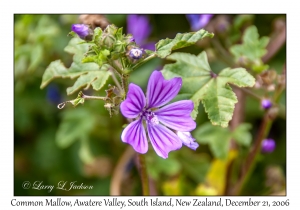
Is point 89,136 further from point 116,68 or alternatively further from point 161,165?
point 116,68

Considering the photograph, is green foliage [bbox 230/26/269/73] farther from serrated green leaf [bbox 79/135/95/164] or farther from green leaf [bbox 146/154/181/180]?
serrated green leaf [bbox 79/135/95/164]

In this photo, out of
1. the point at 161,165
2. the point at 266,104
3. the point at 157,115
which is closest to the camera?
the point at 157,115

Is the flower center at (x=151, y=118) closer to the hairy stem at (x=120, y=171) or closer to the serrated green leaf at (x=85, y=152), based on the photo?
the hairy stem at (x=120, y=171)

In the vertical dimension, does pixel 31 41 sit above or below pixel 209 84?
above

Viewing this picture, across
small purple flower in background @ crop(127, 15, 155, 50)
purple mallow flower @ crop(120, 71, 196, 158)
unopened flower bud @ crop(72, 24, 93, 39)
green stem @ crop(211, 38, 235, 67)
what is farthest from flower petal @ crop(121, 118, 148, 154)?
small purple flower in background @ crop(127, 15, 155, 50)

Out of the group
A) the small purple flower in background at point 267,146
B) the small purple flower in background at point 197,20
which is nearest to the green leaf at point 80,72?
the small purple flower in background at point 197,20

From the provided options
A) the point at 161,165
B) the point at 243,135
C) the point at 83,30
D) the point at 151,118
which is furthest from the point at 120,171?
the point at 83,30
